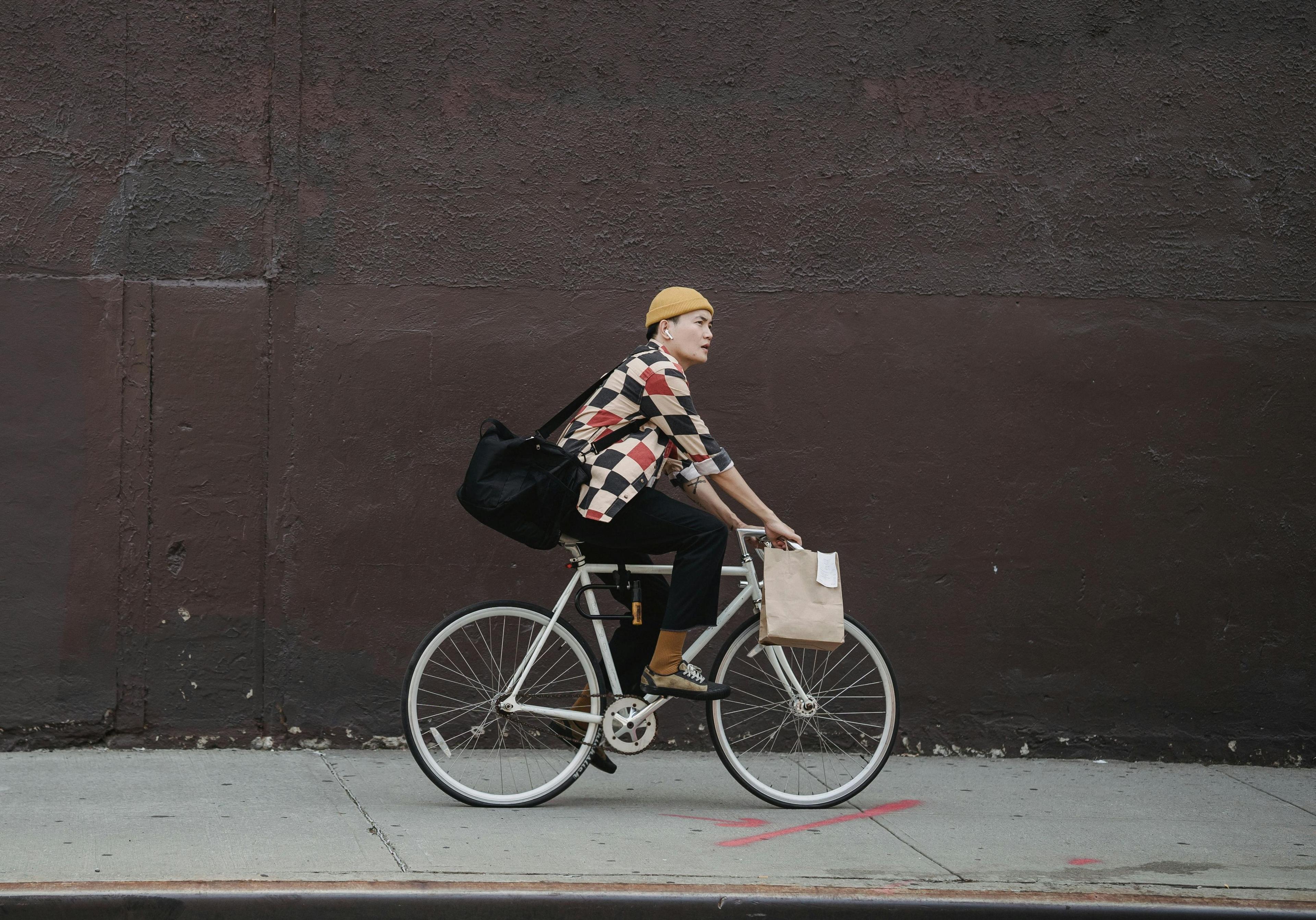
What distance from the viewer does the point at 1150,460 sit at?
663 centimetres

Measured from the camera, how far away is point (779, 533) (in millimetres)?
5227

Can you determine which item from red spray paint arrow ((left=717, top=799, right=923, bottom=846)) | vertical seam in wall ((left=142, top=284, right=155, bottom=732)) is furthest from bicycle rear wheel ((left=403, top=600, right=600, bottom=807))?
vertical seam in wall ((left=142, top=284, right=155, bottom=732))

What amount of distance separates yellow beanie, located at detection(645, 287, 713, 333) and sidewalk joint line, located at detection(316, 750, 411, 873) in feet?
6.89

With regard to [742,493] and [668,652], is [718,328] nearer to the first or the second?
[742,493]

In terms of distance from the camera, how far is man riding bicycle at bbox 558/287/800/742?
5.11 m

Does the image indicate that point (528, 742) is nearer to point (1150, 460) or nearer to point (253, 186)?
point (253, 186)

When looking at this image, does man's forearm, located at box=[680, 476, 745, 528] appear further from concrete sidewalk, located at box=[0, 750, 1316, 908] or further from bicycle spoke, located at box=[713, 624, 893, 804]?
concrete sidewalk, located at box=[0, 750, 1316, 908]

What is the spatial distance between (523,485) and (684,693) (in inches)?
39.3

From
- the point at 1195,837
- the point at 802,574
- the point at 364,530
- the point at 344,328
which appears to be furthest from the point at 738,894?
the point at 344,328

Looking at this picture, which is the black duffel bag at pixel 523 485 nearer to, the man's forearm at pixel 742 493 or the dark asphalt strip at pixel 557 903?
the man's forearm at pixel 742 493

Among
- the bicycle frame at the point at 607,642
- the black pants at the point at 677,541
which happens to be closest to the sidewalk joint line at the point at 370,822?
the bicycle frame at the point at 607,642

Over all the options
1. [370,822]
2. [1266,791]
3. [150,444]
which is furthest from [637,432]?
[1266,791]

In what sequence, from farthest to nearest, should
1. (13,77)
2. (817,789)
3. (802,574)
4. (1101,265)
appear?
(1101,265) → (13,77) → (817,789) → (802,574)

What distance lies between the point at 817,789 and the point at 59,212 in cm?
411
